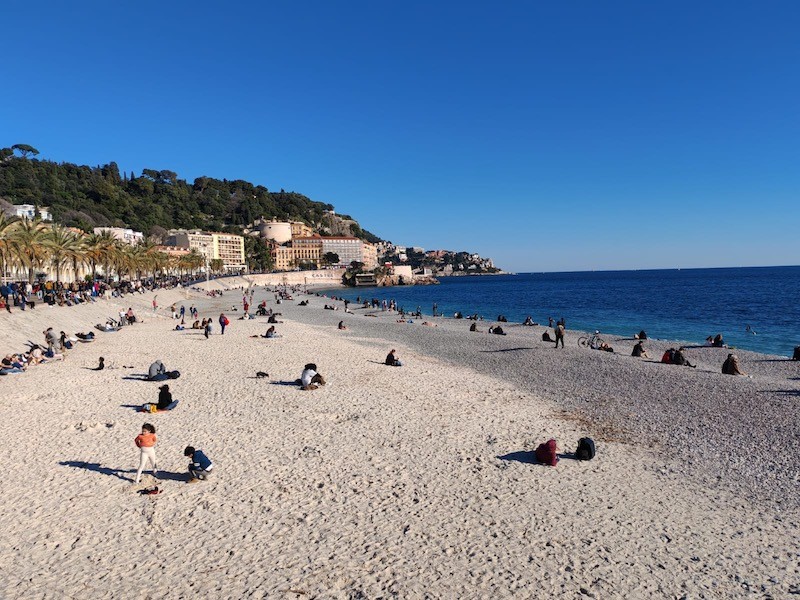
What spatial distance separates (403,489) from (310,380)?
7222 millimetres

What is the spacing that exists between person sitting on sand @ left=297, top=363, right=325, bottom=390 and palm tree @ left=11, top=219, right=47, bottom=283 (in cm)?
2232

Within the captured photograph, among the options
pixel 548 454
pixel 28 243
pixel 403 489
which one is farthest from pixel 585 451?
pixel 28 243

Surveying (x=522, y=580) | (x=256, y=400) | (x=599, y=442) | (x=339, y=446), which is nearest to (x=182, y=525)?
(x=339, y=446)

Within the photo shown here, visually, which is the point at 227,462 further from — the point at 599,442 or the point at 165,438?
the point at 599,442

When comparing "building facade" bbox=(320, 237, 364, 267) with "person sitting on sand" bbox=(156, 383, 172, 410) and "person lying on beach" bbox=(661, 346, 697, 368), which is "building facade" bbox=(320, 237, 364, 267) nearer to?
"person lying on beach" bbox=(661, 346, 697, 368)

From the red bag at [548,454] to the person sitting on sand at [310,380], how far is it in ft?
25.3

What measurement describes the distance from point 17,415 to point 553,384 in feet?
50.0

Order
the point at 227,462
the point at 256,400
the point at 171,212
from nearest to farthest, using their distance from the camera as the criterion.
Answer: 1. the point at 227,462
2. the point at 256,400
3. the point at 171,212

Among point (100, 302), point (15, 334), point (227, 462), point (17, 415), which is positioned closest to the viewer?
point (227, 462)

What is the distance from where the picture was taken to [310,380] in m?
15.0

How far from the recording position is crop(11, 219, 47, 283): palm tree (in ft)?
89.0

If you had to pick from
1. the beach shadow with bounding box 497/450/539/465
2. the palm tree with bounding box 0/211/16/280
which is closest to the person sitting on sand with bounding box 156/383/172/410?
the beach shadow with bounding box 497/450/539/465

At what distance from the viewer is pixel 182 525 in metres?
7.15

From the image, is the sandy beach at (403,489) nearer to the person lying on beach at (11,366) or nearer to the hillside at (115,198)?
the person lying on beach at (11,366)
